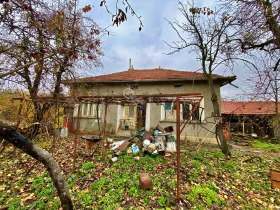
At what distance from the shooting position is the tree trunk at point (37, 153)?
217cm

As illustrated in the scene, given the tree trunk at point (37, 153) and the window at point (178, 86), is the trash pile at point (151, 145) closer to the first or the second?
the tree trunk at point (37, 153)

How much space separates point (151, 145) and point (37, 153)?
5073 millimetres

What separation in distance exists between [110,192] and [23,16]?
4730mm

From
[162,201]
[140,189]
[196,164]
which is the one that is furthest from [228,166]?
[140,189]

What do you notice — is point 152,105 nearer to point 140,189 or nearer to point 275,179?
point 140,189

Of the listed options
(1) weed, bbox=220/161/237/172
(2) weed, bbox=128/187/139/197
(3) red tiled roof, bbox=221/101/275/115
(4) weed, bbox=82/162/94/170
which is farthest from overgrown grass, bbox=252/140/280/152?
(4) weed, bbox=82/162/94/170

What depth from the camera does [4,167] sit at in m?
5.87

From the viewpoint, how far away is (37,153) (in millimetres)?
2445

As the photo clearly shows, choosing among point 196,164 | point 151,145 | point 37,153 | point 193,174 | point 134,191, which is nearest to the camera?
point 37,153

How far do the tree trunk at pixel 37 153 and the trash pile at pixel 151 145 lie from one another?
3332 mm

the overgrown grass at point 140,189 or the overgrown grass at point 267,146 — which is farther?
the overgrown grass at point 267,146

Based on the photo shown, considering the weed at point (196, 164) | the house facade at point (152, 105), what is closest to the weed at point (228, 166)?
the weed at point (196, 164)

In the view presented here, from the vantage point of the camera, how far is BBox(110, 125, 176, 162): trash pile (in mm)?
6844

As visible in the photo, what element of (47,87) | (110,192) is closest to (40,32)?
(47,87)
